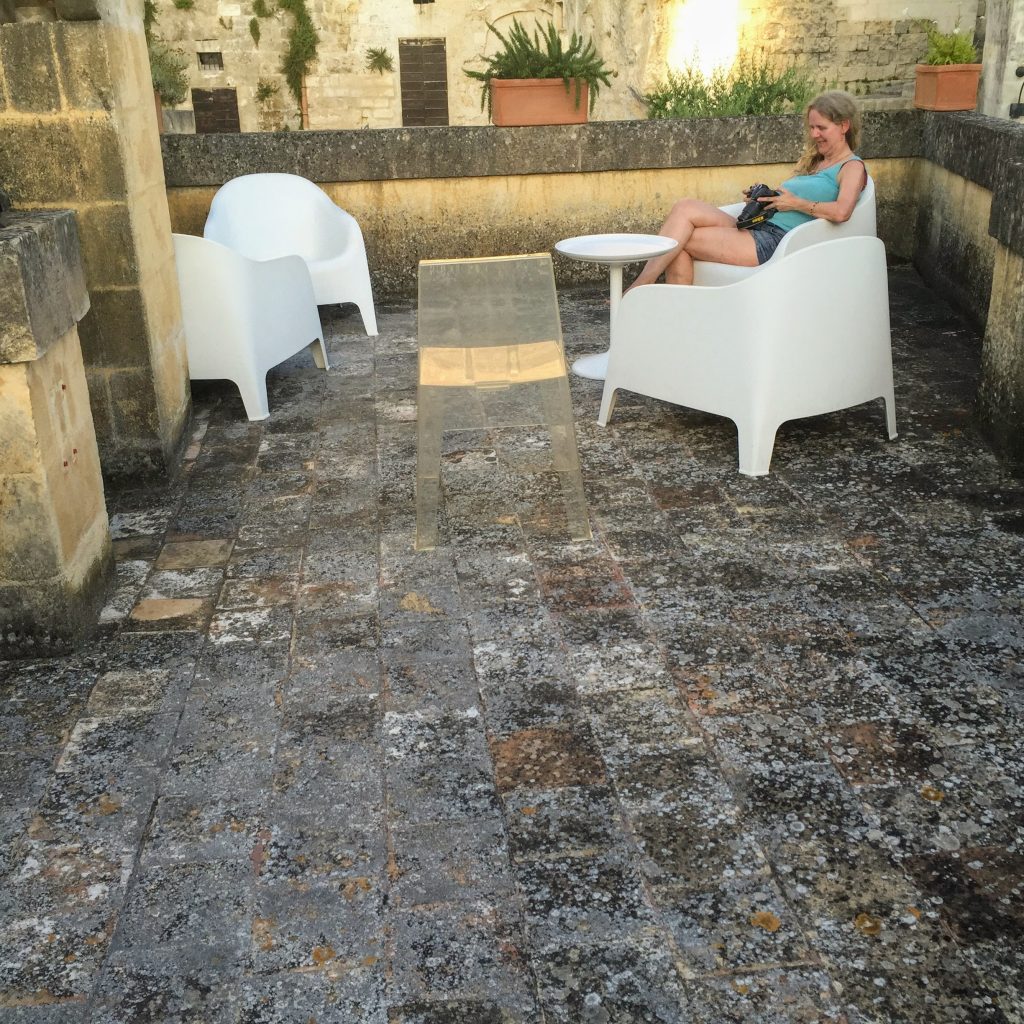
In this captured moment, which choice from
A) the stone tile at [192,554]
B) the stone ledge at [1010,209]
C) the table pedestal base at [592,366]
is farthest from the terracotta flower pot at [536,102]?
the stone tile at [192,554]

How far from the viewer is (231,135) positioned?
20.9 feet

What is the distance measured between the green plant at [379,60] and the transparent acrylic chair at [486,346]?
16863 mm

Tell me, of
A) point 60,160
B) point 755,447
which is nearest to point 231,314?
point 60,160

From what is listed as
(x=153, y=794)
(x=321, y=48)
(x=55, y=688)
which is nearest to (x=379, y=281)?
(x=55, y=688)

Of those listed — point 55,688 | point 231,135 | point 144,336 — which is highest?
point 231,135

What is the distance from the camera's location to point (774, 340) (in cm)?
375

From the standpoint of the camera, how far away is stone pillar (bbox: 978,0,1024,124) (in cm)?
955

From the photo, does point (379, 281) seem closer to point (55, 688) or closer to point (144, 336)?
point (144, 336)

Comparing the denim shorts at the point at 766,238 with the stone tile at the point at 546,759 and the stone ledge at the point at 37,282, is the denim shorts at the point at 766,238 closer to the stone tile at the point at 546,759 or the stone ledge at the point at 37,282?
the stone ledge at the point at 37,282

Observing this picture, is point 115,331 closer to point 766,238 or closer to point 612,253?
point 612,253

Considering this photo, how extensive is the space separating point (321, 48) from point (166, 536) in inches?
665

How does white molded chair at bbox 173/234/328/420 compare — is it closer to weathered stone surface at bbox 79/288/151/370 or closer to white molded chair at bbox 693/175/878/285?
weathered stone surface at bbox 79/288/151/370

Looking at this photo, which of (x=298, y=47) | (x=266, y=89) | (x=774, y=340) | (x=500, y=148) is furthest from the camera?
(x=266, y=89)

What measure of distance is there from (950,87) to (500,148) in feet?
8.79
